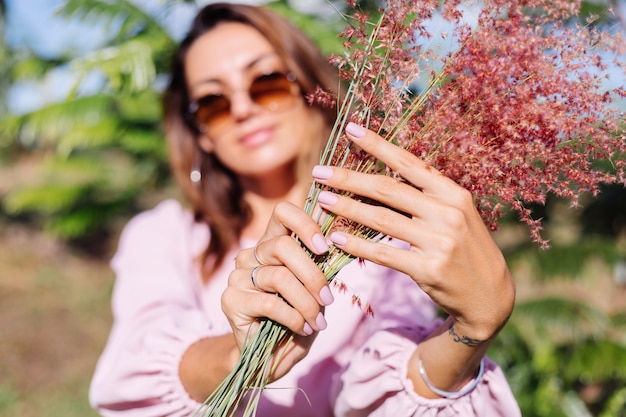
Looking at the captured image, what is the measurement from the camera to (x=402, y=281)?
5.13ft

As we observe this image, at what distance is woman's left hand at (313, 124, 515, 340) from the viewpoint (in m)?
0.81

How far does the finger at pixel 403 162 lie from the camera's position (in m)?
0.82

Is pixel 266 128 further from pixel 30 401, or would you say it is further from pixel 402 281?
pixel 30 401

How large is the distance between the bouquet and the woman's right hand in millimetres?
177

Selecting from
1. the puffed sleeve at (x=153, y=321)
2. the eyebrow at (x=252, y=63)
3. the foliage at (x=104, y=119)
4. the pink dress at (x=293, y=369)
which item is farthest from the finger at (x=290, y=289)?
the foliage at (x=104, y=119)

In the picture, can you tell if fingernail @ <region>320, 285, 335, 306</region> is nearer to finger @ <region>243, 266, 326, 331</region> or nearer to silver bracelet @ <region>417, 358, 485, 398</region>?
finger @ <region>243, 266, 326, 331</region>

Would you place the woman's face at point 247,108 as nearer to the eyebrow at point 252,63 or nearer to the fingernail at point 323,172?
the eyebrow at point 252,63

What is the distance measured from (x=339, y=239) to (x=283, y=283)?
12 centimetres

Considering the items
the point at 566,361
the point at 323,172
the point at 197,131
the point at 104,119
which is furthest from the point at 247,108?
the point at 104,119

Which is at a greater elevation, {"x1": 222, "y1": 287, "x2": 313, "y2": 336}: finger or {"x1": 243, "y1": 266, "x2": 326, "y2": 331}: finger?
{"x1": 243, "y1": 266, "x2": 326, "y2": 331}: finger

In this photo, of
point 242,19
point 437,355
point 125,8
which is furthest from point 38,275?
point 437,355

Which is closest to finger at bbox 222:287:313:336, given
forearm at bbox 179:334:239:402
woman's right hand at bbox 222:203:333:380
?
woman's right hand at bbox 222:203:333:380

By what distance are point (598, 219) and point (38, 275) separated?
7023 mm

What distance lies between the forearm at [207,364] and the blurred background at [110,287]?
0.88 meters
